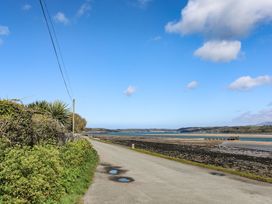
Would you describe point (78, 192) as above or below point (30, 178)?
below

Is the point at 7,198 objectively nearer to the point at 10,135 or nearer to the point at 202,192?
the point at 10,135

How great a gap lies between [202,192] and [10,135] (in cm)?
756

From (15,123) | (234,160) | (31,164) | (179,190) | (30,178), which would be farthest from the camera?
(234,160)

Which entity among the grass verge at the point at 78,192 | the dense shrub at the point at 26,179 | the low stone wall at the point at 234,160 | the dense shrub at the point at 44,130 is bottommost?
the low stone wall at the point at 234,160

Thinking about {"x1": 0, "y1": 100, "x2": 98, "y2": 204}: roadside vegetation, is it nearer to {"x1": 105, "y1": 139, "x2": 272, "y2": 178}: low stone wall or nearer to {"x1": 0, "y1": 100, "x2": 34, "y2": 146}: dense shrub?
{"x1": 0, "y1": 100, "x2": 34, "y2": 146}: dense shrub

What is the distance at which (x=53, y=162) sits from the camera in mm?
9219

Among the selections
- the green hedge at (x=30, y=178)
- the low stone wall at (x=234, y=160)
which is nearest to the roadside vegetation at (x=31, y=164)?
the green hedge at (x=30, y=178)

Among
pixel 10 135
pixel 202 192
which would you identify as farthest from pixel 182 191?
pixel 10 135

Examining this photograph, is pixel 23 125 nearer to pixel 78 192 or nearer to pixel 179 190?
pixel 78 192

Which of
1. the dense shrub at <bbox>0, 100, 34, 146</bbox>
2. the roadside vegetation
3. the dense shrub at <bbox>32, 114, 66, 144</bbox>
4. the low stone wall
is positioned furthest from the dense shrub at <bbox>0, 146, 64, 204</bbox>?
the low stone wall

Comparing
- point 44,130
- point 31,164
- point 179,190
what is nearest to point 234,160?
point 179,190

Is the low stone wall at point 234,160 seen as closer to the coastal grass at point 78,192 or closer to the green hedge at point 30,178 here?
the coastal grass at point 78,192

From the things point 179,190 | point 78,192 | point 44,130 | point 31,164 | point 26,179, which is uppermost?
point 44,130

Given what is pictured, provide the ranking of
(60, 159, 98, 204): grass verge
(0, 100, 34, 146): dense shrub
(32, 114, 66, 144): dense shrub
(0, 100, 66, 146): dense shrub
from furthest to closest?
1. (32, 114, 66, 144): dense shrub
2. (0, 100, 66, 146): dense shrub
3. (0, 100, 34, 146): dense shrub
4. (60, 159, 98, 204): grass verge
